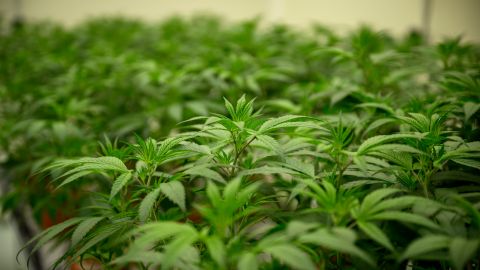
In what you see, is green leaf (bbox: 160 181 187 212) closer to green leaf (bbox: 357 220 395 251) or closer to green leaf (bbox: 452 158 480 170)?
green leaf (bbox: 357 220 395 251)

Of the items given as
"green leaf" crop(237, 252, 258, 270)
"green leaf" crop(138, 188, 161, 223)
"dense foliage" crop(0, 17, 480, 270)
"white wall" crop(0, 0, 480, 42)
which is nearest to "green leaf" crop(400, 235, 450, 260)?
"dense foliage" crop(0, 17, 480, 270)

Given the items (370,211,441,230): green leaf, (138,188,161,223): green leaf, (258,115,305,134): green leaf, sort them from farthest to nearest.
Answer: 1. (258,115,305,134): green leaf
2. (138,188,161,223): green leaf
3. (370,211,441,230): green leaf

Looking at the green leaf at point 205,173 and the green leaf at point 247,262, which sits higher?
the green leaf at point 205,173

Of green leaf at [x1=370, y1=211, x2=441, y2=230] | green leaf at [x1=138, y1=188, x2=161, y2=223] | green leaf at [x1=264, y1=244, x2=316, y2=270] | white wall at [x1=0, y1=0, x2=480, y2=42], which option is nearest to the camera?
green leaf at [x1=264, y1=244, x2=316, y2=270]

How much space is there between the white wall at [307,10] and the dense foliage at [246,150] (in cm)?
80

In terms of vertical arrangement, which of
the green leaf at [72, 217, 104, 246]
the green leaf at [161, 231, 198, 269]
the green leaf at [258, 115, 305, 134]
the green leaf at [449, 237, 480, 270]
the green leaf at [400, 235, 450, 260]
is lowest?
the green leaf at [72, 217, 104, 246]

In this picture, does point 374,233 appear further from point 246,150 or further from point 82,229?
point 246,150

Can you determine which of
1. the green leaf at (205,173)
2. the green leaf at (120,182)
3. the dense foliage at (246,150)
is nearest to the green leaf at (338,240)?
the dense foliage at (246,150)

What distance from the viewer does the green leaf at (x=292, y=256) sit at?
2.15 feet

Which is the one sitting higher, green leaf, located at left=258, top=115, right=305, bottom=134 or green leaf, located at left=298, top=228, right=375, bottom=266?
green leaf, located at left=258, top=115, right=305, bottom=134

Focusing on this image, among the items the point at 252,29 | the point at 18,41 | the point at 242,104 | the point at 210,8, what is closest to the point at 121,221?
the point at 242,104

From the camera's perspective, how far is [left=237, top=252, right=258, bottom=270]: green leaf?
0.68 metres

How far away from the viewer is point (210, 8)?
6355 millimetres

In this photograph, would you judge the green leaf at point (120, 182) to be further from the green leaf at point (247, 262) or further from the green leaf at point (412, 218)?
the green leaf at point (412, 218)
